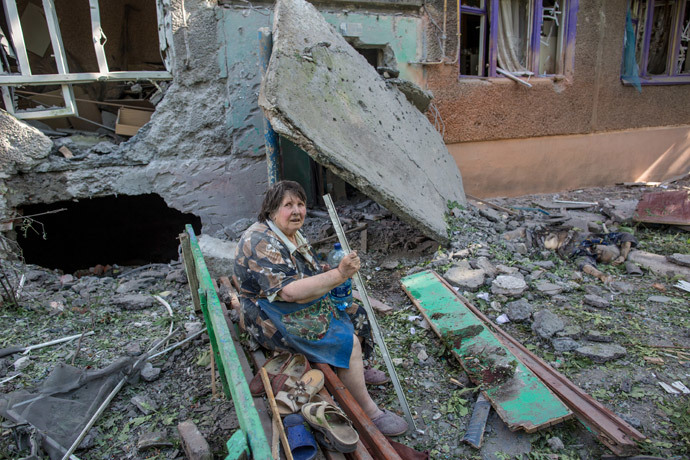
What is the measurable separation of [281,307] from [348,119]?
8.41 ft

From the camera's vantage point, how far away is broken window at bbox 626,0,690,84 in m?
7.94

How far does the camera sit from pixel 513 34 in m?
6.96

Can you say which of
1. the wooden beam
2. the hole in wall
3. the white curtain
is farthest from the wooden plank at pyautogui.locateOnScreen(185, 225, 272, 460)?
the white curtain

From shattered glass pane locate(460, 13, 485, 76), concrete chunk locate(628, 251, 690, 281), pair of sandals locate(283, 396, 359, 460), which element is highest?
shattered glass pane locate(460, 13, 485, 76)

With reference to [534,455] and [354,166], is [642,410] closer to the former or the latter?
[534,455]

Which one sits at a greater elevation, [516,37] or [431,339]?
[516,37]

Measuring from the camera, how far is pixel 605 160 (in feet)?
26.2

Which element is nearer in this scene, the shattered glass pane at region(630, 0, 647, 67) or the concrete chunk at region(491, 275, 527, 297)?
the concrete chunk at region(491, 275, 527, 297)

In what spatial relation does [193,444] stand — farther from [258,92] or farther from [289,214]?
[258,92]

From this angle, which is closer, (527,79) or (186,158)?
(186,158)

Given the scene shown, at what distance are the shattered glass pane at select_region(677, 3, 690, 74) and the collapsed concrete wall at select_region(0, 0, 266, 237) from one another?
345 inches

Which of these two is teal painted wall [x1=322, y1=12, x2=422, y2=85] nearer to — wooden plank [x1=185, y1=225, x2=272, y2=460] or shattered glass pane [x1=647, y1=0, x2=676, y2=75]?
wooden plank [x1=185, y1=225, x2=272, y2=460]

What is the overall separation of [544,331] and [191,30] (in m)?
4.62

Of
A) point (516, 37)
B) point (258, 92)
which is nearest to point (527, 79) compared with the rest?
point (516, 37)
